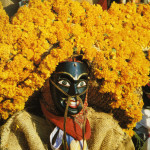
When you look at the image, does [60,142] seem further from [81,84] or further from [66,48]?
[66,48]

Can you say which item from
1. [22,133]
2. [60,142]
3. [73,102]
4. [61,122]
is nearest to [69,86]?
[73,102]

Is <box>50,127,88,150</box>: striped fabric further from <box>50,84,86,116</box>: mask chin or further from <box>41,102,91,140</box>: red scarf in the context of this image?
<box>50,84,86,116</box>: mask chin

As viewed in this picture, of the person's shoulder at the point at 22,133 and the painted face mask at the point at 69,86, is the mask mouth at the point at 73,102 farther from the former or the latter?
the person's shoulder at the point at 22,133

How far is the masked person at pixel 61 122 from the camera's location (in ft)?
5.84

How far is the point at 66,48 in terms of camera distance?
1902 millimetres

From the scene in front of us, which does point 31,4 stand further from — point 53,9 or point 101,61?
point 101,61

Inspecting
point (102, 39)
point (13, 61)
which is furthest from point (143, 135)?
point (13, 61)

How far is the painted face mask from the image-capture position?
5.84ft

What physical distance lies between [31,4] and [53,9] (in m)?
0.28

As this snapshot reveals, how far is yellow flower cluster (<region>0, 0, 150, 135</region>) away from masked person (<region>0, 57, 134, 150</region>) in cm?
14

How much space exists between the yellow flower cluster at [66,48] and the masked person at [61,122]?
0.14m

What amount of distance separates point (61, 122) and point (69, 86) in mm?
404

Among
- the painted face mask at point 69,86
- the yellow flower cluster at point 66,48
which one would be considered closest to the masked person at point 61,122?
the painted face mask at point 69,86

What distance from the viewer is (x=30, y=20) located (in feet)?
6.85
